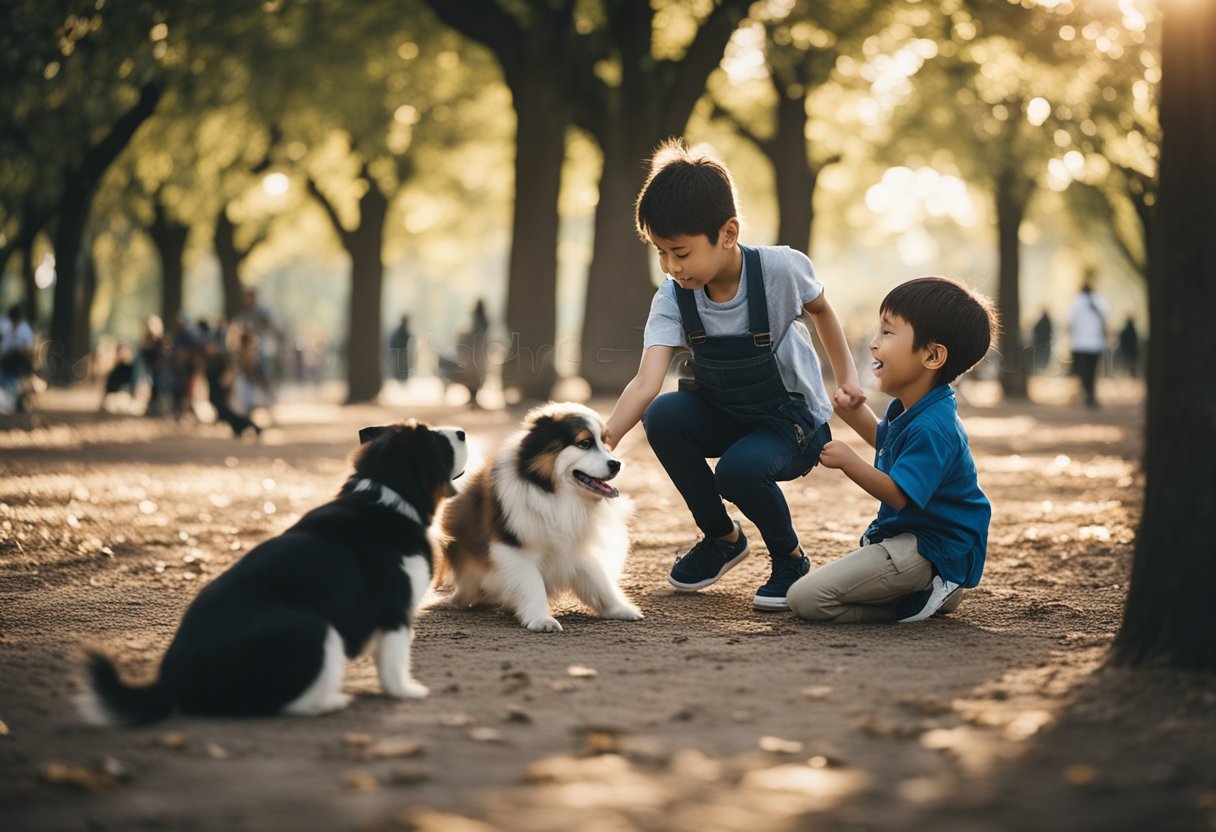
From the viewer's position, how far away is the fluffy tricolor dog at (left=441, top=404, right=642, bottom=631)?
256 inches

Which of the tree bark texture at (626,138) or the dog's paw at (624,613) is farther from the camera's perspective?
the tree bark texture at (626,138)

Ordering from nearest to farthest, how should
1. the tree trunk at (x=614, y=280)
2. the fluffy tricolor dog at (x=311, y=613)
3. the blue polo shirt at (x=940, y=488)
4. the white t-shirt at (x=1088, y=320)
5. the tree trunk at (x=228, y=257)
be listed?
the fluffy tricolor dog at (x=311, y=613), the blue polo shirt at (x=940, y=488), the tree trunk at (x=614, y=280), the white t-shirt at (x=1088, y=320), the tree trunk at (x=228, y=257)

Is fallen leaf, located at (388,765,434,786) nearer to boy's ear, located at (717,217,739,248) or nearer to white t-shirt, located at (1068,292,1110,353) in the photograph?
boy's ear, located at (717,217,739,248)

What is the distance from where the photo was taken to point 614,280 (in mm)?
24875

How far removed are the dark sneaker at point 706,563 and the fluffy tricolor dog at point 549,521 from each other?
0.77m

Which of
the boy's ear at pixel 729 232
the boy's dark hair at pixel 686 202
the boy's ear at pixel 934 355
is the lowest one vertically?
the boy's ear at pixel 934 355

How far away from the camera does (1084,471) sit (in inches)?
575

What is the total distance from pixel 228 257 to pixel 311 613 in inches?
1343

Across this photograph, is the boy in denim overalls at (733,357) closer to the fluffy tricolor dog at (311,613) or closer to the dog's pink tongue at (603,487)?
the dog's pink tongue at (603,487)

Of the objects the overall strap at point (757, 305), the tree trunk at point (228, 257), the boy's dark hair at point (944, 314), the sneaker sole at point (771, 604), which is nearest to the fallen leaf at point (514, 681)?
the sneaker sole at point (771, 604)

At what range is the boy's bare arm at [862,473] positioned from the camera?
19.0ft

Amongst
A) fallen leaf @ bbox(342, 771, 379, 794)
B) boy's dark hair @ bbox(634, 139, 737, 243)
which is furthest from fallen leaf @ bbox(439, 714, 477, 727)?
boy's dark hair @ bbox(634, 139, 737, 243)

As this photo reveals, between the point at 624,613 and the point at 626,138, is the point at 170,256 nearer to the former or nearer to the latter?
the point at 626,138

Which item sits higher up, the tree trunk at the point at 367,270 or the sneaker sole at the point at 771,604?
the tree trunk at the point at 367,270
